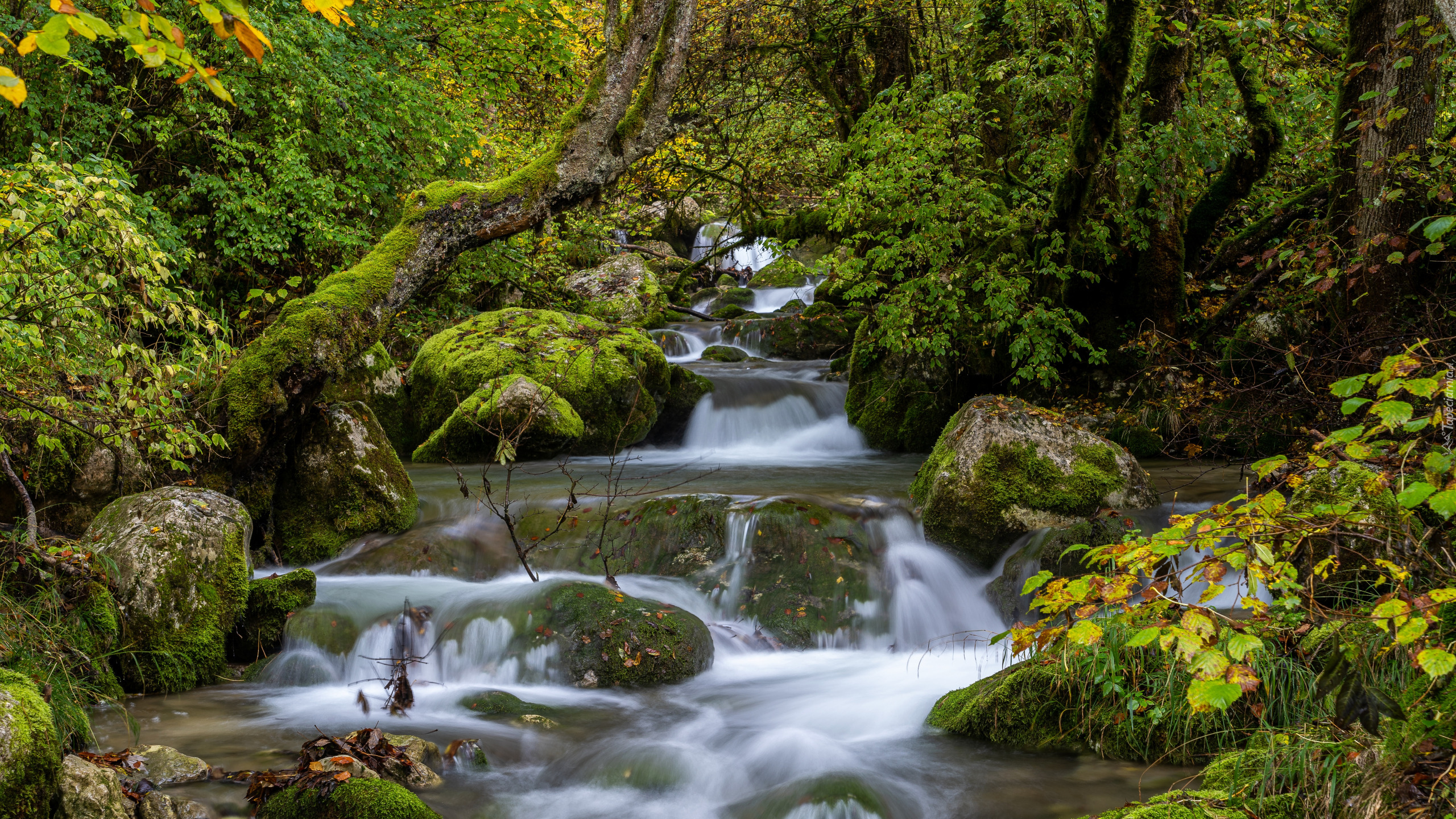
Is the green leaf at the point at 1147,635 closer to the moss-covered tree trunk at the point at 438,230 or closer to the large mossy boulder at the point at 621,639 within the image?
the large mossy boulder at the point at 621,639

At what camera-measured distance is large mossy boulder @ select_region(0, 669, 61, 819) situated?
2.95m

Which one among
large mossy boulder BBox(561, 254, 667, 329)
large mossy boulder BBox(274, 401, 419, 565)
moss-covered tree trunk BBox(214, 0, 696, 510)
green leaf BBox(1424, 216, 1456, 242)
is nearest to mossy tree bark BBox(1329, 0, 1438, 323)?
green leaf BBox(1424, 216, 1456, 242)

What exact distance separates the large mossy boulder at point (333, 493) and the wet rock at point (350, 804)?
4.18 metres

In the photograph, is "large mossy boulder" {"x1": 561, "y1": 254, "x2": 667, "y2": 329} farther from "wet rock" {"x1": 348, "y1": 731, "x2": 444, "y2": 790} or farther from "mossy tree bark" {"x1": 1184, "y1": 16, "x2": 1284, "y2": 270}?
"wet rock" {"x1": 348, "y1": 731, "x2": 444, "y2": 790}

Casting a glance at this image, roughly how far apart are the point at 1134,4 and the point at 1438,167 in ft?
9.11

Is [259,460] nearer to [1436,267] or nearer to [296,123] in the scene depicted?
[296,123]

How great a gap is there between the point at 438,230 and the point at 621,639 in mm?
3809

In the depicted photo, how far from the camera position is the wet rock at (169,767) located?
150 inches

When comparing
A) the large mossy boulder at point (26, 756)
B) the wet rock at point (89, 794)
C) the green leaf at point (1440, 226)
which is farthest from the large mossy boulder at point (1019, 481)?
the large mossy boulder at point (26, 756)

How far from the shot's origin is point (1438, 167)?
6.81 meters

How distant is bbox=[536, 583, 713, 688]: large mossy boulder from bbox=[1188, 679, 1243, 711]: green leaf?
3979mm

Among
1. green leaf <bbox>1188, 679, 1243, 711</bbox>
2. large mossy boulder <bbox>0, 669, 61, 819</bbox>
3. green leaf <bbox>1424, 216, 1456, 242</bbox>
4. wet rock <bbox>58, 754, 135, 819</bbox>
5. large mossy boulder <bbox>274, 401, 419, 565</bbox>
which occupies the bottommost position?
wet rock <bbox>58, 754, 135, 819</bbox>

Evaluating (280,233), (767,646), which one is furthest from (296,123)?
(767,646)

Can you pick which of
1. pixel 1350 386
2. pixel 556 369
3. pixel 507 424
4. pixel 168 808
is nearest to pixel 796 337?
pixel 556 369
